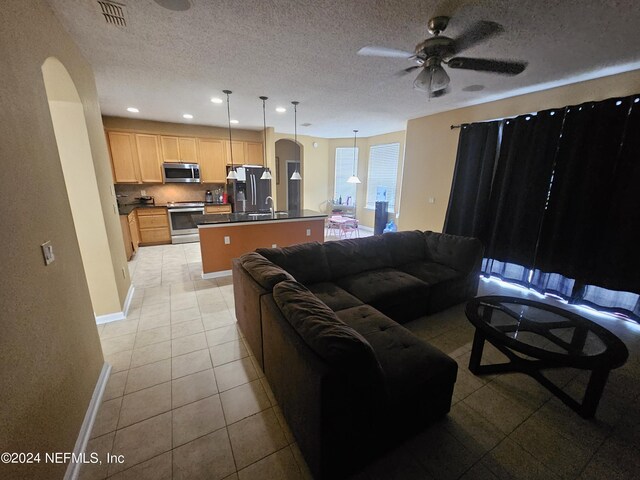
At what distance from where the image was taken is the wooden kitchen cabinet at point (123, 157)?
16.9 feet

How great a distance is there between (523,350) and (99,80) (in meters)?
5.05

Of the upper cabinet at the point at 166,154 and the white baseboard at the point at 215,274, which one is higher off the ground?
the upper cabinet at the point at 166,154

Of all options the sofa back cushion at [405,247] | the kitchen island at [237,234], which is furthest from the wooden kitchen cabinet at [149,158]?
the sofa back cushion at [405,247]

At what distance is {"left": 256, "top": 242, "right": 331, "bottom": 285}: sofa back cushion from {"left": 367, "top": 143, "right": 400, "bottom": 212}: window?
15.1 ft

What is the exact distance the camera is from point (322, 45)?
7.25ft

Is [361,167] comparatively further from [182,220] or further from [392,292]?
[392,292]

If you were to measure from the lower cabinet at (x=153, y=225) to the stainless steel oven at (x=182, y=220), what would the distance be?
0.14 metres

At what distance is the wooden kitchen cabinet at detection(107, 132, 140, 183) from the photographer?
5152 millimetres

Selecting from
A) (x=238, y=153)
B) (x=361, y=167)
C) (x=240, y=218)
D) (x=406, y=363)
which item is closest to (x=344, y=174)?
(x=361, y=167)

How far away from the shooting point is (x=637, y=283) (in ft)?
8.71

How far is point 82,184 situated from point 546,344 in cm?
460

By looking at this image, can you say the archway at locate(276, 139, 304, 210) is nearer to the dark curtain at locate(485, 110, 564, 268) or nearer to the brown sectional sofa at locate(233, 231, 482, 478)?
the dark curtain at locate(485, 110, 564, 268)

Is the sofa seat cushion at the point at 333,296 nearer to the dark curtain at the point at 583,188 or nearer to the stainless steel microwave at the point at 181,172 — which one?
the dark curtain at the point at 583,188

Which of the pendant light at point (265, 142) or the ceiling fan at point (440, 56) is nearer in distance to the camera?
the ceiling fan at point (440, 56)
